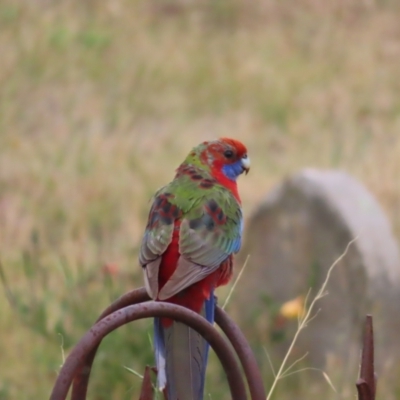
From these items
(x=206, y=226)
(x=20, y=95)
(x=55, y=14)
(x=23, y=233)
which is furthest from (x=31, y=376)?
(x=55, y=14)

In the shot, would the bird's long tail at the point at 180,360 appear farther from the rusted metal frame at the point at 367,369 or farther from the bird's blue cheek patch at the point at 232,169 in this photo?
the bird's blue cheek patch at the point at 232,169

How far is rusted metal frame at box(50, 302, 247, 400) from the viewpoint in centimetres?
162

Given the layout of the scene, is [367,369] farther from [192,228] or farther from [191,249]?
[192,228]

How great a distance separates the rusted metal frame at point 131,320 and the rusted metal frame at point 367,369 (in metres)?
0.23

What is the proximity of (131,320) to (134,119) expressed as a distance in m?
6.70

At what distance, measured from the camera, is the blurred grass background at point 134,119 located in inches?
191

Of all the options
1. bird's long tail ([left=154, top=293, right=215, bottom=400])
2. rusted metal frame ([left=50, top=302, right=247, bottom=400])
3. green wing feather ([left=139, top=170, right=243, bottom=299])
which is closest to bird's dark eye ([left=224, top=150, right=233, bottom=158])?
Answer: green wing feather ([left=139, top=170, right=243, bottom=299])

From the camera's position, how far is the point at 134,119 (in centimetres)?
832

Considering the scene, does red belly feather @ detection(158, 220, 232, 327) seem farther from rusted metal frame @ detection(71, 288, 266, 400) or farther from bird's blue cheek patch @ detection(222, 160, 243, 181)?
bird's blue cheek patch @ detection(222, 160, 243, 181)

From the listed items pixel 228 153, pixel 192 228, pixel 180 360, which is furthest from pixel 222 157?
pixel 180 360

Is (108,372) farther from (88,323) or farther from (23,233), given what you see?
(23,233)

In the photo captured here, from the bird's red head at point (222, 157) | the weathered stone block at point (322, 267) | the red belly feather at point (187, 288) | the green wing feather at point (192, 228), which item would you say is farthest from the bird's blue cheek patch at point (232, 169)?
the weathered stone block at point (322, 267)

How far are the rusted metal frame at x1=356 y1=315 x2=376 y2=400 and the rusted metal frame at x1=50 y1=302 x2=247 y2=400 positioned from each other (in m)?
0.23

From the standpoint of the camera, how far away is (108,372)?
4012 millimetres
